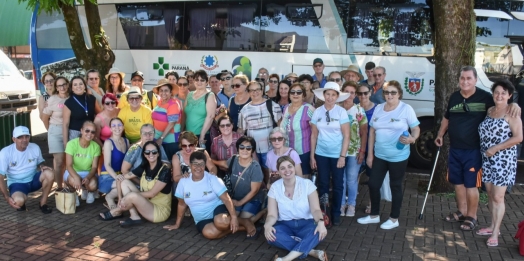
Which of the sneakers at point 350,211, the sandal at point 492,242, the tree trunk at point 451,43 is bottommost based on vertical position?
the sandal at point 492,242

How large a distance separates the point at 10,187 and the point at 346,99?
14.5 ft

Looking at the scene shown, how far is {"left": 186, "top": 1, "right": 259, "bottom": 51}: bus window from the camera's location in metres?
9.12

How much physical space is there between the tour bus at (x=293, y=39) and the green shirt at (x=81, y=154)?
152 inches

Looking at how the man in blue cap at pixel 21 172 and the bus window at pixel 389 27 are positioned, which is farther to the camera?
the bus window at pixel 389 27

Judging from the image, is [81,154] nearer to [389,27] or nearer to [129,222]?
[129,222]

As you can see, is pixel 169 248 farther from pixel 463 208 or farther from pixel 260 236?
pixel 463 208

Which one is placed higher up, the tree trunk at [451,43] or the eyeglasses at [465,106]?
the tree trunk at [451,43]

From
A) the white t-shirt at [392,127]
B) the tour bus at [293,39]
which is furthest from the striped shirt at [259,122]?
the tour bus at [293,39]

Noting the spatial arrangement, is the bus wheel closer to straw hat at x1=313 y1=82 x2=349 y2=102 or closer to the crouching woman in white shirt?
straw hat at x1=313 y1=82 x2=349 y2=102

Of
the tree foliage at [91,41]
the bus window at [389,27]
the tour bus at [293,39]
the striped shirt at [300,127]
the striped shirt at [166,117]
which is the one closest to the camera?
the striped shirt at [300,127]

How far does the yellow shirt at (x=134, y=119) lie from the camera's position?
6.19 meters

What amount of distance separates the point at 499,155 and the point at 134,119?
173 inches

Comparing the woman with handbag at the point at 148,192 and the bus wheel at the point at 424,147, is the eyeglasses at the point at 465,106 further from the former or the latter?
the woman with handbag at the point at 148,192

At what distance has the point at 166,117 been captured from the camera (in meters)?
6.16
